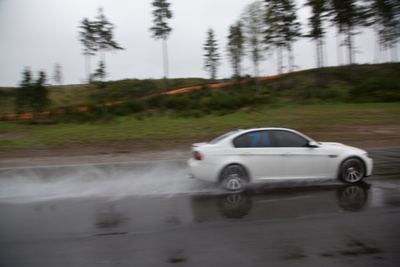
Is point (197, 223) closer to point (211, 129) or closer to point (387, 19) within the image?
Answer: point (211, 129)

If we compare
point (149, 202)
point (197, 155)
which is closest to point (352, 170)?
point (197, 155)

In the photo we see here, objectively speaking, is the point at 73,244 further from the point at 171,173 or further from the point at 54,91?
the point at 54,91

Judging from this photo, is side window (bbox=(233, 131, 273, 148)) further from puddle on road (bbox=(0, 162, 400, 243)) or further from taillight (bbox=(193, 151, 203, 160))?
puddle on road (bbox=(0, 162, 400, 243))

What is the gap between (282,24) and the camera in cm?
3491

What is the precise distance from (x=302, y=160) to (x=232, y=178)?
170 centimetres

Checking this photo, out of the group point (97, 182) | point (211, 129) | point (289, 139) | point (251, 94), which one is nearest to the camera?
point (289, 139)

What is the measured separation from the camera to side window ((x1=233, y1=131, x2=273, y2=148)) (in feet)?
25.7

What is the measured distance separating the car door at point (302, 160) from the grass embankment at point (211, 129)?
9125mm

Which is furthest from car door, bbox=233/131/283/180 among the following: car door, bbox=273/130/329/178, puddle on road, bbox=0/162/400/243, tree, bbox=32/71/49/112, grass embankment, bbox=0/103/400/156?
tree, bbox=32/71/49/112

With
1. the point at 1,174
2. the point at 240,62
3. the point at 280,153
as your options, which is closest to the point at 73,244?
the point at 280,153

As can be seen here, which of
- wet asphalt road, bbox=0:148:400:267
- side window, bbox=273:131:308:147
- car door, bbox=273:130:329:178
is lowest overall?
wet asphalt road, bbox=0:148:400:267

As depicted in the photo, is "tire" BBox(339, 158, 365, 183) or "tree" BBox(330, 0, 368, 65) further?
"tree" BBox(330, 0, 368, 65)

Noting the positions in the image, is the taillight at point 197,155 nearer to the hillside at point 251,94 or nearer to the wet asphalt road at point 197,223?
the wet asphalt road at point 197,223

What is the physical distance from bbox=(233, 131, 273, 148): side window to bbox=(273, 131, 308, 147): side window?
24 centimetres
